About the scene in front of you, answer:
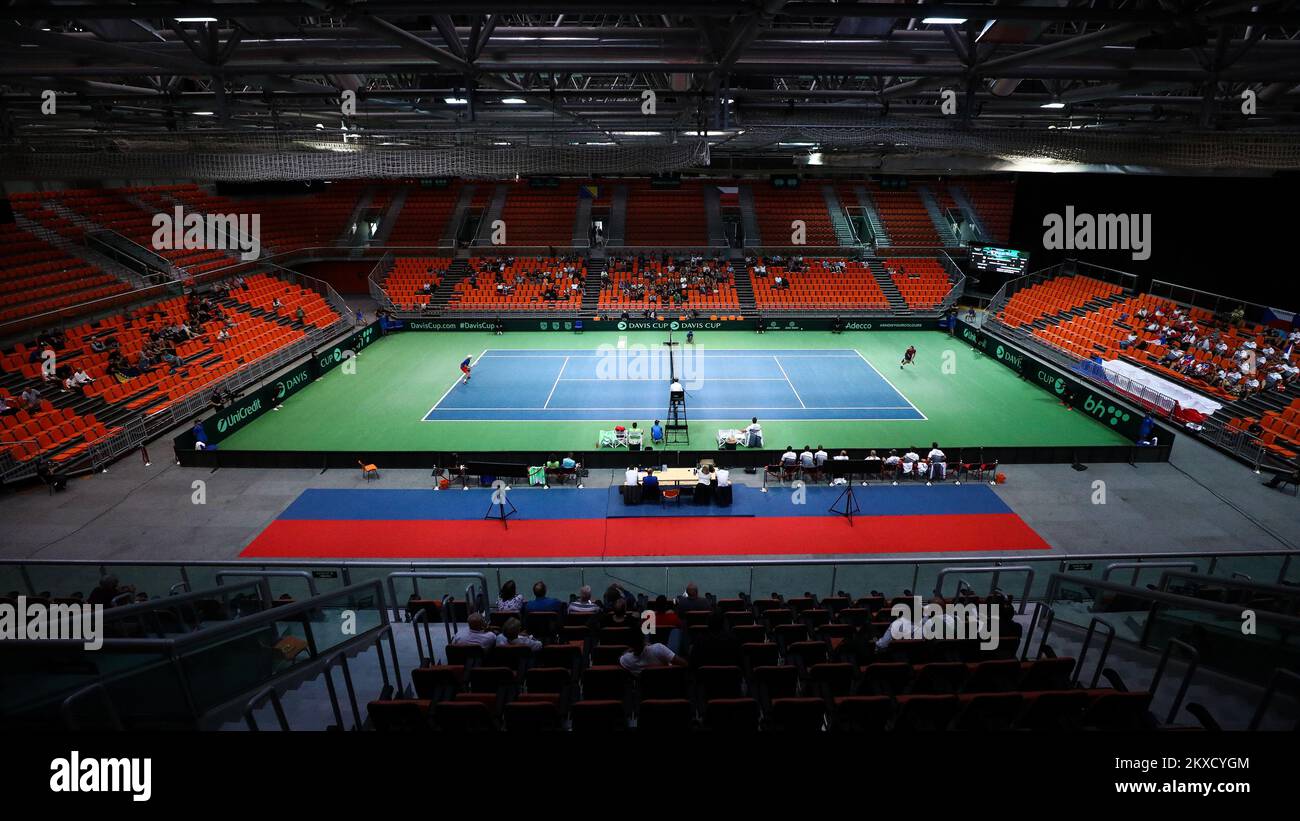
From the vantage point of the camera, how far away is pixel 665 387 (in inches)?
1107

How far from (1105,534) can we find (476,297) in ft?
116

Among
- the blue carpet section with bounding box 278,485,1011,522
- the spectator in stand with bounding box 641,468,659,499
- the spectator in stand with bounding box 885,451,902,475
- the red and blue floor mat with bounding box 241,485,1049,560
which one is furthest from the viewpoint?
the spectator in stand with bounding box 885,451,902,475

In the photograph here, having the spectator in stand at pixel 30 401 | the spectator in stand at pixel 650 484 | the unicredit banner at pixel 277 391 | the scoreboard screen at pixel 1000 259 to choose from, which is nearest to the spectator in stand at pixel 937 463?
the spectator in stand at pixel 650 484

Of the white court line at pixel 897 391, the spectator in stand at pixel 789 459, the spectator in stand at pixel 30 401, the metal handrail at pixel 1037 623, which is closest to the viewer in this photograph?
the metal handrail at pixel 1037 623

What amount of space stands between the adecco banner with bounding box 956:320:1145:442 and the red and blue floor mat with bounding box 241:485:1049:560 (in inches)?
307

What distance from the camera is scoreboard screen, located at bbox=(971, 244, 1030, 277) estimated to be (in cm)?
3713

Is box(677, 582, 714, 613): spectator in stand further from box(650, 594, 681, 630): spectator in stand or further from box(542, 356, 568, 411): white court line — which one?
box(542, 356, 568, 411): white court line

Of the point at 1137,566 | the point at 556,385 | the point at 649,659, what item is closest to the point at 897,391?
the point at 556,385

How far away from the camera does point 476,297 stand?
41.5 m

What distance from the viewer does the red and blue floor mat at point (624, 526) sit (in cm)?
1599

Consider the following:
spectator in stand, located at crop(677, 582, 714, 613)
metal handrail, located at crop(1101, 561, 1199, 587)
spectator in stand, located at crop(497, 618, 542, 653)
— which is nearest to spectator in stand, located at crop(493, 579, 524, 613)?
spectator in stand, located at crop(497, 618, 542, 653)

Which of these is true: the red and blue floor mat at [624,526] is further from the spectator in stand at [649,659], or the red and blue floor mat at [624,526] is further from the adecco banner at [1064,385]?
the spectator in stand at [649,659]
